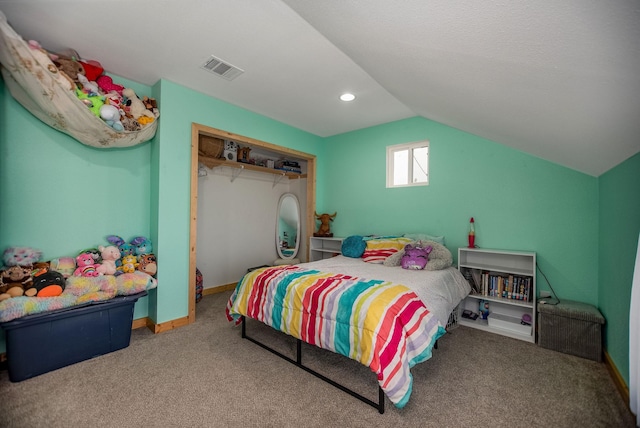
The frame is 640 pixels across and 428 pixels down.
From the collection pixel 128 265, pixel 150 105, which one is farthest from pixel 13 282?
pixel 150 105

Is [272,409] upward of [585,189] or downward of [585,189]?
downward

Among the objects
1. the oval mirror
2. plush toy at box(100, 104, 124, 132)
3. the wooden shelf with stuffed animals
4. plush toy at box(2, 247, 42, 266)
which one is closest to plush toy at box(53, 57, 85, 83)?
the wooden shelf with stuffed animals

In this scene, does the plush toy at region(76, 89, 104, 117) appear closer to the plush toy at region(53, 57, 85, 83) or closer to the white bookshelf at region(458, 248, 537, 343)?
the plush toy at region(53, 57, 85, 83)

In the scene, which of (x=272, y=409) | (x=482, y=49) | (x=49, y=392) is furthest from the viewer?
(x=49, y=392)

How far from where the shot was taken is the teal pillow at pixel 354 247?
3516 mm

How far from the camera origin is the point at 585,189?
2607 millimetres

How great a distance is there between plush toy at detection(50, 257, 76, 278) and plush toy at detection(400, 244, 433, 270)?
3.10 m

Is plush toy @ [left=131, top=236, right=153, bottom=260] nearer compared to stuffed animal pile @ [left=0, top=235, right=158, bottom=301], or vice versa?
stuffed animal pile @ [left=0, top=235, right=158, bottom=301]

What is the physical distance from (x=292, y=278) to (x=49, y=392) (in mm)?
1774

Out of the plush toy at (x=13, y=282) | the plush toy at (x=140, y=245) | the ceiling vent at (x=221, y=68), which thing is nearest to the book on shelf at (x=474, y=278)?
the ceiling vent at (x=221, y=68)

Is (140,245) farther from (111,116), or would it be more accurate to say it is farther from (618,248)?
(618,248)

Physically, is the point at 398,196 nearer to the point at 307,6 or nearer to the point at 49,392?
the point at 307,6

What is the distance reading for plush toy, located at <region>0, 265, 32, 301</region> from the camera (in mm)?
1936

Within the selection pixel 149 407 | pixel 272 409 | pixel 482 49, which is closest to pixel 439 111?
pixel 482 49
